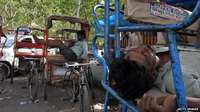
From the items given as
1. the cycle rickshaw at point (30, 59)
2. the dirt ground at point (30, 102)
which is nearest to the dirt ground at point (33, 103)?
the dirt ground at point (30, 102)

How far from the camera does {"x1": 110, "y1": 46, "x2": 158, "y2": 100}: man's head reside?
119 inches

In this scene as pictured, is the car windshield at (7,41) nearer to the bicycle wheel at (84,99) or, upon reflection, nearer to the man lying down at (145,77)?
the bicycle wheel at (84,99)

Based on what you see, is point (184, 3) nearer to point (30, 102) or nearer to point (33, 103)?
point (33, 103)

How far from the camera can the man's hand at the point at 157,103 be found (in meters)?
2.51

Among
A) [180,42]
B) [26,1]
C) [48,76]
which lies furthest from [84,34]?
[26,1]

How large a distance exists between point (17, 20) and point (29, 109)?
24235mm

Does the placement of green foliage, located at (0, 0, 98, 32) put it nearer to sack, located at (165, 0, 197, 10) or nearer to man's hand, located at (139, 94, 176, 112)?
sack, located at (165, 0, 197, 10)

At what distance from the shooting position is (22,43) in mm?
13359

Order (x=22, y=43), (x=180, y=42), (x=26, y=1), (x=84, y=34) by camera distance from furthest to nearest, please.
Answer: (x=26, y=1)
(x=22, y=43)
(x=84, y=34)
(x=180, y=42)

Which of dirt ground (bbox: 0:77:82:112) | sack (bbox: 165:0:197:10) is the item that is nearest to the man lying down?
sack (bbox: 165:0:197:10)

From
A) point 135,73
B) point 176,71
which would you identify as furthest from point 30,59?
point 176,71

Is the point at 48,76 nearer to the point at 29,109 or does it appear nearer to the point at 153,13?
the point at 29,109

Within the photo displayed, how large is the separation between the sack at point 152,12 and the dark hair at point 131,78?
0.38 m

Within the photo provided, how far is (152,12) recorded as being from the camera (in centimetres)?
317
